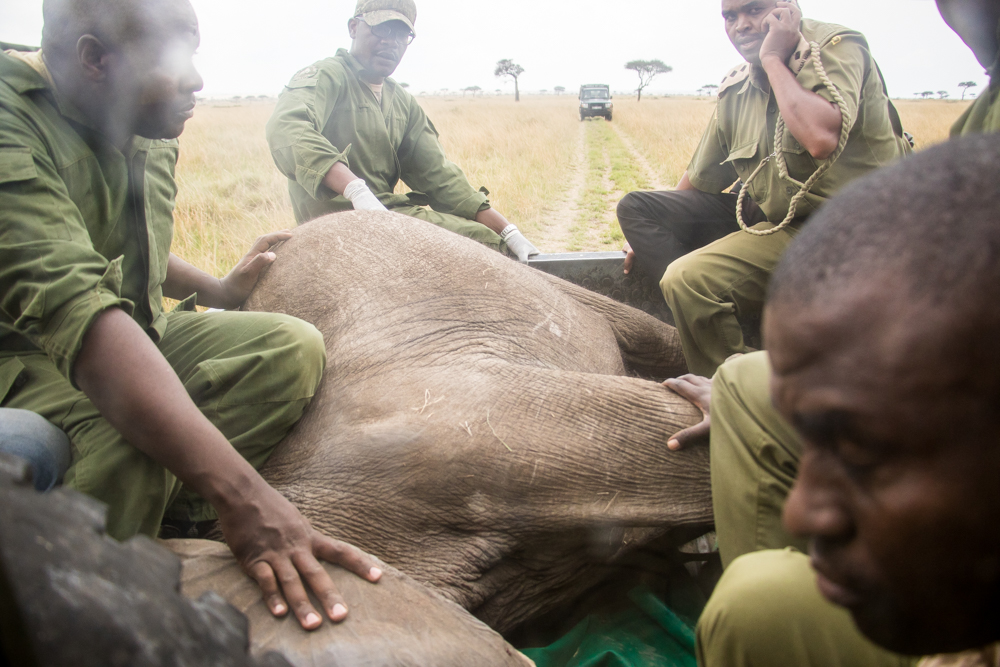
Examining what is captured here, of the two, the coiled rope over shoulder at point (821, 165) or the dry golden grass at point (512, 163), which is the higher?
the coiled rope over shoulder at point (821, 165)

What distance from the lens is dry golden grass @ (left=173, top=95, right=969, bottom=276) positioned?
4988 mm

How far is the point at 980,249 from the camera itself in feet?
2.18

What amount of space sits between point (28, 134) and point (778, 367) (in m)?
1.72

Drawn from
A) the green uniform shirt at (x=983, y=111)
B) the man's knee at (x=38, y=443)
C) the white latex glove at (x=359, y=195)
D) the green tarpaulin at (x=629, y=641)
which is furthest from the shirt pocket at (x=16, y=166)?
the green uniform shirt at (x=983, y=111)

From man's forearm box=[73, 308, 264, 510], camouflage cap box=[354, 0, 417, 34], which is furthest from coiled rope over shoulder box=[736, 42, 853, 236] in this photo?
camouflage cap box=[354, 0, 417, 34]

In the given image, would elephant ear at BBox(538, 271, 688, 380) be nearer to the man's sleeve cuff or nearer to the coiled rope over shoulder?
the coiled rope over shoulder

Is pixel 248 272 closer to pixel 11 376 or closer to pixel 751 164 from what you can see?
pixel 11 376

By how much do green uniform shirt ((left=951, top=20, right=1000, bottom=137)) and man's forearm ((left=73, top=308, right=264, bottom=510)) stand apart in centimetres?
208

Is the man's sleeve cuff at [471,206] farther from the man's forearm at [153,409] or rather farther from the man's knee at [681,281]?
the man's forearm at [153,409]

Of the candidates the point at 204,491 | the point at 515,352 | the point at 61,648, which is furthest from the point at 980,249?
the point at 515,352

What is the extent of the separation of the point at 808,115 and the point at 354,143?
2.87 m

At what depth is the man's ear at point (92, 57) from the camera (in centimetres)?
171

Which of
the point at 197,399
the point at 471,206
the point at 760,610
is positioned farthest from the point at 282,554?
the point at 471,206

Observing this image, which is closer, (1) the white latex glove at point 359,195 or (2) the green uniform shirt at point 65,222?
(2) the green uniform shirt at point 65,222
